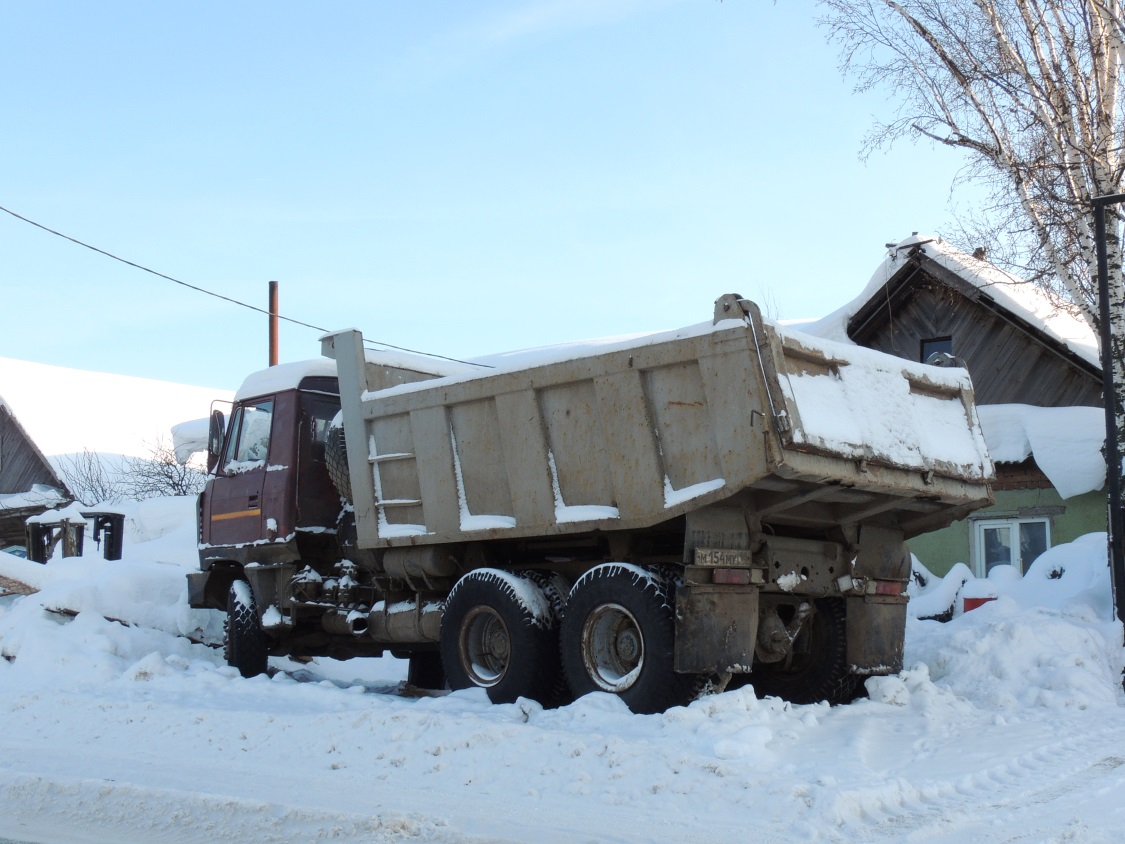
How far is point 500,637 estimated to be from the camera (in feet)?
27.8

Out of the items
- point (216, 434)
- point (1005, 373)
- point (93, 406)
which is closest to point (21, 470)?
point (93, 406)

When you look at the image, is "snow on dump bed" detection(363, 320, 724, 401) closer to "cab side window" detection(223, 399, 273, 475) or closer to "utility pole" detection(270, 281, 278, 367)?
"cab side window" detection(223, 399, 273, 475)

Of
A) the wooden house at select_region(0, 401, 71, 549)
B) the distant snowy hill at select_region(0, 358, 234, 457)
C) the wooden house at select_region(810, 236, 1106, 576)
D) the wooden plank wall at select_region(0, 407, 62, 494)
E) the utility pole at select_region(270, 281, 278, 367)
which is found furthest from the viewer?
the distant snowy hill at select_region(0, 358, 234, 457)

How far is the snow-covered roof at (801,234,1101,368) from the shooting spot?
18.2 metres

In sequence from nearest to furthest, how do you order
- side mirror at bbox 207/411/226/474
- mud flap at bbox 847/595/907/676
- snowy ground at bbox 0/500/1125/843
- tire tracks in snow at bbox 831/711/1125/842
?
tire tracks in snow at bbox 831/711/1125/842 < snowy ground at bbox 0/500/1125/843 < mud flap at bbox 847/595/907/676 < side mirror at bbox 207/411/226/474

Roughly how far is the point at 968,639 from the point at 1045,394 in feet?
35.8

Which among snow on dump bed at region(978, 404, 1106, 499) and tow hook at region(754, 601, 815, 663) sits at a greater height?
snow on dump bed at region(978, 404, 1106, 499)

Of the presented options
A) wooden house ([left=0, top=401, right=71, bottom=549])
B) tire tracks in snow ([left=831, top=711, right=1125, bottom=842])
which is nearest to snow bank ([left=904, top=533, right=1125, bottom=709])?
tire tracks in snow ([left=831, top=711, right=1125, bottom=842])

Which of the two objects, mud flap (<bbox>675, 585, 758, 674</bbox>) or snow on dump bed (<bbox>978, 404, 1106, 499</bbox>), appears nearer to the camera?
mud flap (<bbox>675, 585, 758, 674</bbox>)

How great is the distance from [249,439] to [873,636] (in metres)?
5.67

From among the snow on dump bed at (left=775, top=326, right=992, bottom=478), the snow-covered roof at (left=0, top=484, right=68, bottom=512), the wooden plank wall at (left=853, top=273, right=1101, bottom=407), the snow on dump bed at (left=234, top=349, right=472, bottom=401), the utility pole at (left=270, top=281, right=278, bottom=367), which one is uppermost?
the utility pole at (left=270, top=281, right=278, bottom=367)

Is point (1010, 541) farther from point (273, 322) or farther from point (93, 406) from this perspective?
point (93, 406)

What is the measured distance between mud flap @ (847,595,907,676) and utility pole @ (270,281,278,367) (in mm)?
17889

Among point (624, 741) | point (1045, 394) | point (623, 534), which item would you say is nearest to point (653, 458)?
point (623, 534)
